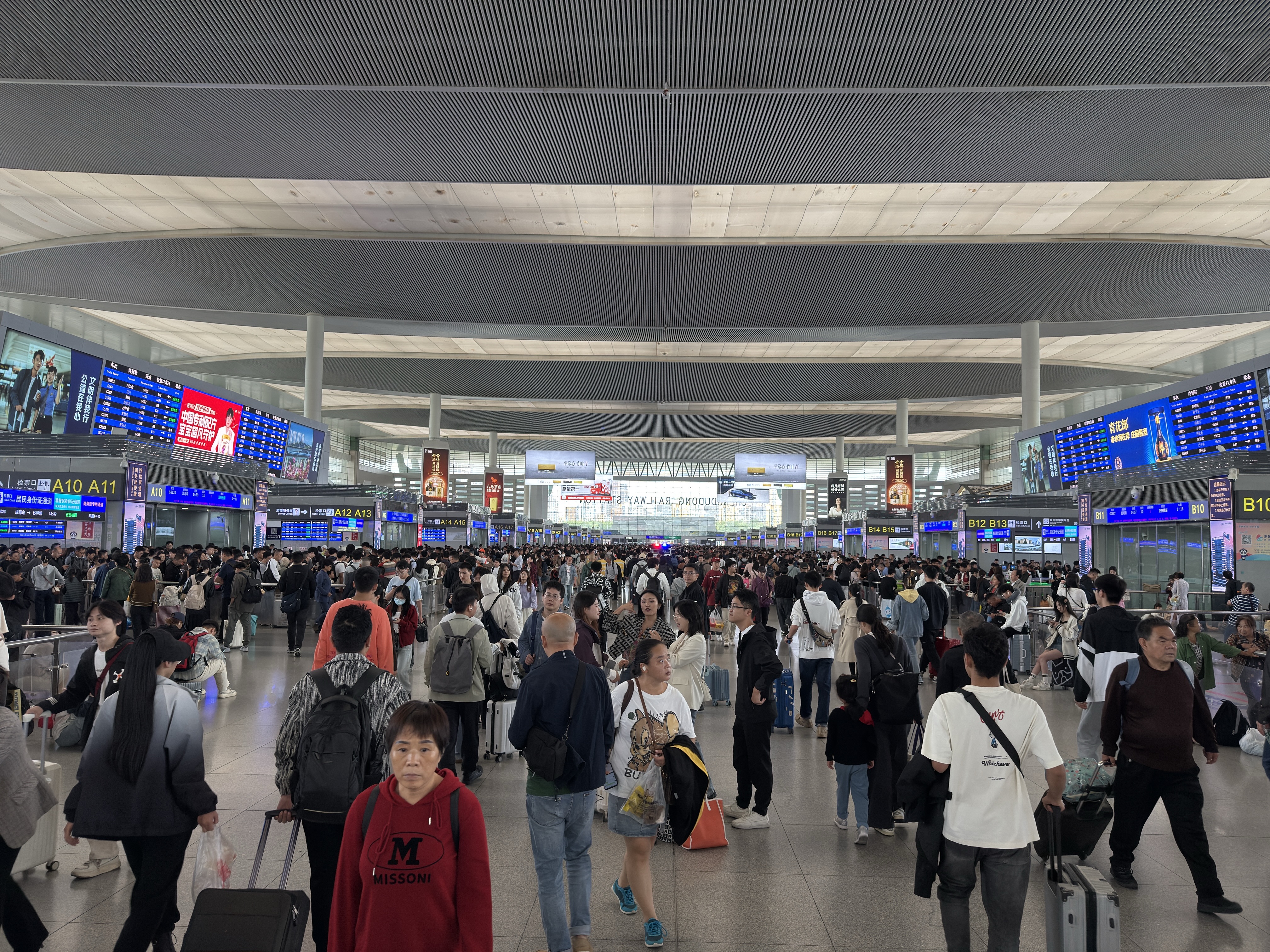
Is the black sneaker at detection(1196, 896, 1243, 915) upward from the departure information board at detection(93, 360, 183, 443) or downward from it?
downward

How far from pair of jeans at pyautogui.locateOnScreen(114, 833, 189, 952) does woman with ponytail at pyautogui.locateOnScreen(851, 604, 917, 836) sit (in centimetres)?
372

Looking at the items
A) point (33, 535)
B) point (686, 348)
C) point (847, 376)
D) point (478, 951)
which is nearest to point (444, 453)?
point (686, 348)

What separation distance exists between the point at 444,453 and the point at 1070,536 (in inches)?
1007

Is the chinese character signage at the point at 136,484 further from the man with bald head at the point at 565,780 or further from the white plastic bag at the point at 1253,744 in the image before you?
the white plastic bag at the point at 1253,744

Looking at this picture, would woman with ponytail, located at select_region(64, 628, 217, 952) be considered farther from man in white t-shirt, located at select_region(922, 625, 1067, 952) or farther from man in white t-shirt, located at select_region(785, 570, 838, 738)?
man in white t-shirt, located at select_region(785, 570, 838, 738)

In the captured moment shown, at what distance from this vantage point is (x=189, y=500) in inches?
777

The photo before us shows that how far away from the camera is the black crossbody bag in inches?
145

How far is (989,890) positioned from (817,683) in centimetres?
527

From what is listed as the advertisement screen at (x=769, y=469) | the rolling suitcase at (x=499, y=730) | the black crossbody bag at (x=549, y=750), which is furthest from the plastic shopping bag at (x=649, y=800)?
the advertisement screen at (x=769, y=469)

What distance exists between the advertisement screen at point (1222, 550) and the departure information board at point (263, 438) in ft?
77.1

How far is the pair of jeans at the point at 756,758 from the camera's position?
5.57 metres

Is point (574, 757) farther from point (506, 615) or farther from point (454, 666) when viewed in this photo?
point (506, 615)

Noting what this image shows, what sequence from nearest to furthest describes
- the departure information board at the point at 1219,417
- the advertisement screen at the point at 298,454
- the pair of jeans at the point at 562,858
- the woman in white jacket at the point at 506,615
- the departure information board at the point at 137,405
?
1. the pair of jeans at the point at 562,858
2. the woman in white jacket at the point at 506,615
3. the departure information board at the point at 1219,417
4. the departure information board at the point at 137,405
5. the advertisement screen at the point at 298,454

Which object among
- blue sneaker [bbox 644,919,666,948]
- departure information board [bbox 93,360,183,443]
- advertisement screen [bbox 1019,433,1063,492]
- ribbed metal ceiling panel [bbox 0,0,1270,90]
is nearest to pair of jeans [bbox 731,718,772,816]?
blue sneaker [bbox 644,919,666,948]
